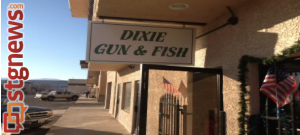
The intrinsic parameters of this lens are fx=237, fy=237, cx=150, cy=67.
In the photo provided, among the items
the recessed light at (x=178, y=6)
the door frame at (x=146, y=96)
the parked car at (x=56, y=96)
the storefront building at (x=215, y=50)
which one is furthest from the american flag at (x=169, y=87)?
the parked car at (x=56, y=96)

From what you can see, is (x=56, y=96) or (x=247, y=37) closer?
(x=247, y=37)

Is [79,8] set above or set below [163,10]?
above

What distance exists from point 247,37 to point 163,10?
125cm

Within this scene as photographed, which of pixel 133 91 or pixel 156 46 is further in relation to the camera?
pixel 133 91

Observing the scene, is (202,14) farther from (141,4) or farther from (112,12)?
(112,12)

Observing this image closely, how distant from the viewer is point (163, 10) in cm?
356

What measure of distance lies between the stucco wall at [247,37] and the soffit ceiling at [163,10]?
0.77 feet

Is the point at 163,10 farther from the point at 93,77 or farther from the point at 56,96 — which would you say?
the point at 93,77

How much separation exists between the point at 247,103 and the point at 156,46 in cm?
158

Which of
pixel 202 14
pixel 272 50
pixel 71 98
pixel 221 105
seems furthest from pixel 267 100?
pixel 71 98

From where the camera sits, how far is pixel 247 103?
10.2 ft

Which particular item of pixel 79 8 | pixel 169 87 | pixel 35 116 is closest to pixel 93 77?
pixel 79 8

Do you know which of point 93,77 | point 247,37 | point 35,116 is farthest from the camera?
point 93,77

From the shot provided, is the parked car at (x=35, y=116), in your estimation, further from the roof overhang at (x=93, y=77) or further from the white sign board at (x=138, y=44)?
the roof overhang at (x=93, y=77)
